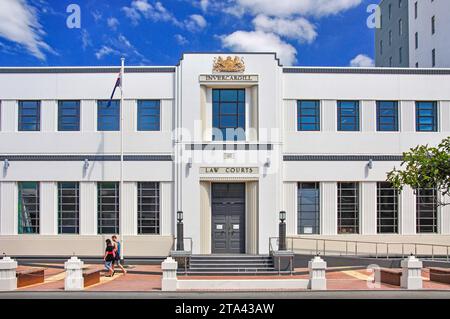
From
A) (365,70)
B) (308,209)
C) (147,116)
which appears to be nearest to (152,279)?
(147,116)

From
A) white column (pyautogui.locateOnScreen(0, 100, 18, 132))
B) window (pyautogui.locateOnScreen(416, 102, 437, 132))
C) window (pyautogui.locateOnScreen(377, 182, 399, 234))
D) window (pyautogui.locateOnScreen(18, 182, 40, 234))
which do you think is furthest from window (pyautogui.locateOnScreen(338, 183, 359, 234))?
white column (pyautogui.locateOnScreen(0, 100, 18, 132))

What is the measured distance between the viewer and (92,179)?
23.3 m

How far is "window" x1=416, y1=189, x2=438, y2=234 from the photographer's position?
23609 millimetres

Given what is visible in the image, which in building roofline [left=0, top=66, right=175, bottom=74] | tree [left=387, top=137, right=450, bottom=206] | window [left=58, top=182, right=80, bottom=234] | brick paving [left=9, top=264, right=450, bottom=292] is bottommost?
brick paving [left=9, top=264, right=450, bottom=292]

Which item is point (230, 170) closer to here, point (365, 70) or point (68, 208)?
point (68, 208)

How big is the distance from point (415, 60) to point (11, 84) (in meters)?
32.0

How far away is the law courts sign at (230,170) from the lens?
2258 cm

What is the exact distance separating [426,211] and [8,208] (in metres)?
22.0

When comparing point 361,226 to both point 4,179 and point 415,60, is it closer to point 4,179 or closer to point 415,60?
point 4,179

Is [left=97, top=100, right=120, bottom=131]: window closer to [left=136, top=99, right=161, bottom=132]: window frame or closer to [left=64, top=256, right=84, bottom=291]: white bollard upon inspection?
[left=136, top=99, right=161, bottom=132]: window frame

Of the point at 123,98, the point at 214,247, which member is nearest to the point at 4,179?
the point at 123,98

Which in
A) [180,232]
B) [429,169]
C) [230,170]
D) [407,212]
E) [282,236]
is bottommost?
[282,236]

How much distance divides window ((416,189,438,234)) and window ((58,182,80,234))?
17.8m

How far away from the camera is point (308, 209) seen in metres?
23.5
